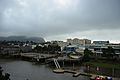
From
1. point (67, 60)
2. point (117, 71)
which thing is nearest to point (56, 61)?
point (67, 60)

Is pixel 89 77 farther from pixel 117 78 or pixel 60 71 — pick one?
pixel 60 71

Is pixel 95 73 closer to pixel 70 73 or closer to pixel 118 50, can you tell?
pixel 70 73

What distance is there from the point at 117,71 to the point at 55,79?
20.5 ft

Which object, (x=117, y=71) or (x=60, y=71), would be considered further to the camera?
(x=60, y=71)

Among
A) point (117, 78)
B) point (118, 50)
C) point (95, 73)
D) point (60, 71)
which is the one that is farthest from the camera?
point (118, 50)

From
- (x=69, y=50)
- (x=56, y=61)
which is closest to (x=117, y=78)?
(x=56, y=61)

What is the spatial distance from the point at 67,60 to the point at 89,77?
471 inches

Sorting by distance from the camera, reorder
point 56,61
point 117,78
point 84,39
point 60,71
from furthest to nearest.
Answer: point 84,39 → point 56,61 → point 60,71 → point 117,78

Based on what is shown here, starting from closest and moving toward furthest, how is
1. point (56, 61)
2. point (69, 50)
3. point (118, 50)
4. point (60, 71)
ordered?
point (60, 71) < point (56, 61) < point (118, 50) < point (69, 50)

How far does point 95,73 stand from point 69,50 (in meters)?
32.3

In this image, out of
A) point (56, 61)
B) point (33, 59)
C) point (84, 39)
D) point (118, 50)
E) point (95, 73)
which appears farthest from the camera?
point (84, 39)

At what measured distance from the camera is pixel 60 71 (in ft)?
73.0

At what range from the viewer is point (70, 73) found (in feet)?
71.1

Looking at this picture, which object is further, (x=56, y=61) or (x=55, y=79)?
(x=56, y=61)
